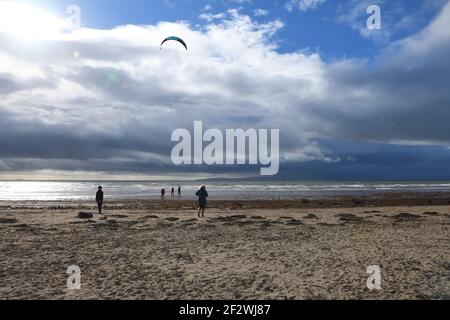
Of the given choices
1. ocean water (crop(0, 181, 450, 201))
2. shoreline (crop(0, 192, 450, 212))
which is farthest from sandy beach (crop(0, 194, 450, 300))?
ocean water (crop(0, 181, 450, 201))

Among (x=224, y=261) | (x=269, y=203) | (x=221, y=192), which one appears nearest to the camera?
(x=224, y=261)

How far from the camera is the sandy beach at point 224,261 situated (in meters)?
10.4

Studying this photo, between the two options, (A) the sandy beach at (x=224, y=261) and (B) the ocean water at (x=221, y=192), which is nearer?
(A) the sandy beach at (x=224, y=261)

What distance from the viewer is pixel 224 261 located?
45.8ft

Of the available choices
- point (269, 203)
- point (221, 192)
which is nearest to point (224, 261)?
point (269, 203)

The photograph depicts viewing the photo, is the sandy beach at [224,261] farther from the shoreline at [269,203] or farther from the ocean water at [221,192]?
the ocean water at [221,192]

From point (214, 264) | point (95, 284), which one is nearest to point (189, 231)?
point (214, 264)

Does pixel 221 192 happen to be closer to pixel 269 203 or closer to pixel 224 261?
pixel 269 203

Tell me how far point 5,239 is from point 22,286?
350 inches

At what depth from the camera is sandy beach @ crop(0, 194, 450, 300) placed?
410 inches

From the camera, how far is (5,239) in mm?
18484

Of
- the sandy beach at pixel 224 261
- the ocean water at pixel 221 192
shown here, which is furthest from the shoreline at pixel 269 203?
the sandy beach at pixel 224 261
